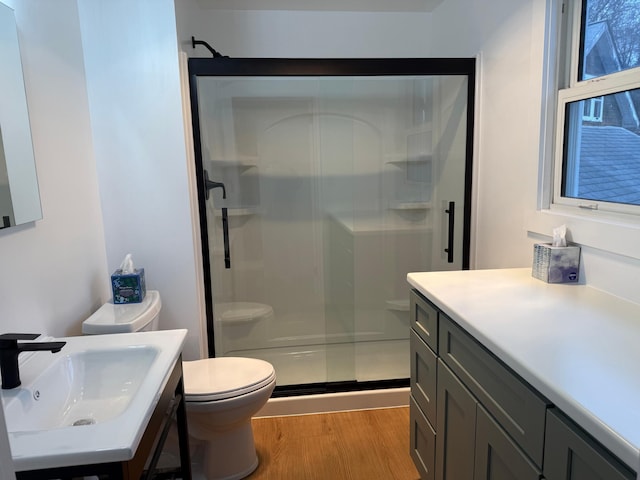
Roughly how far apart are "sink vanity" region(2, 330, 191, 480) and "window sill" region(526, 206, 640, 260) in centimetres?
140

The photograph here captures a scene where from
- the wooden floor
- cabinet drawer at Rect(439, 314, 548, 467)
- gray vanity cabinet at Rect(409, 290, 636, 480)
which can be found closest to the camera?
gray vanity cabinet at Rect(409, 290, 636, 480)

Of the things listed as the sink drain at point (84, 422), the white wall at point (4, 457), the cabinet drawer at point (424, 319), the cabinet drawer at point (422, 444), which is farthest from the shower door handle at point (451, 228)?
the white wall at point (4, 457)

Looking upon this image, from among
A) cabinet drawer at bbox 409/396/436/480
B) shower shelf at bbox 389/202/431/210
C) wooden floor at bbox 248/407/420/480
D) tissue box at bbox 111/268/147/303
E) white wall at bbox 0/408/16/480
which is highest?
shower shelf at bbox 389/202/431/210

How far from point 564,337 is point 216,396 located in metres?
1.23

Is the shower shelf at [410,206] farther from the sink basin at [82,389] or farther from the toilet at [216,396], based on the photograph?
the sink basin at [82,389]

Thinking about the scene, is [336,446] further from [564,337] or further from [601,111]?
[601,111]

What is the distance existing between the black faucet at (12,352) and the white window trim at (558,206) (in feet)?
5.38

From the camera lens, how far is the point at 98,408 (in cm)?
127

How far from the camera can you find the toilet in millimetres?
1743

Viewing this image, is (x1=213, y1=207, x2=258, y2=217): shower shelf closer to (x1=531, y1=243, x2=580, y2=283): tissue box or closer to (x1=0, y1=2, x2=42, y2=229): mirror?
(x1=0, y1=2, x2=42, y2=229): mirror

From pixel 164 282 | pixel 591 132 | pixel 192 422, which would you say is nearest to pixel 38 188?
pixel 164 282

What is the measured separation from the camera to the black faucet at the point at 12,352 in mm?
1124

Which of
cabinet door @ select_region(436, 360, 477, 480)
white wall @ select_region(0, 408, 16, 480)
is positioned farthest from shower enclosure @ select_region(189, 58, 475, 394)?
white wall @ select_region(0, 408, 16, 480)

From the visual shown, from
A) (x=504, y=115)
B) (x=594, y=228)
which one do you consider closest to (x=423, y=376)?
(x=594, y=228)
